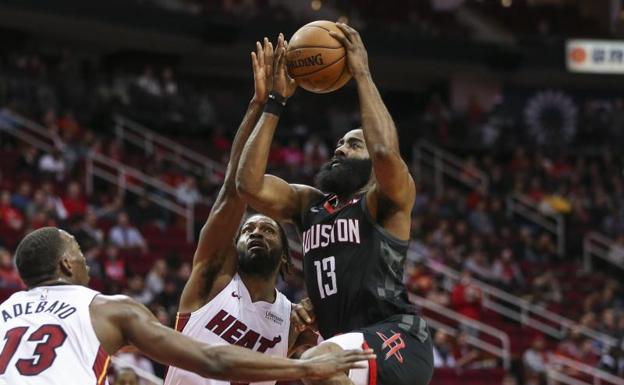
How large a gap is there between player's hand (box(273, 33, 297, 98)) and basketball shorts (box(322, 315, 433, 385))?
4.12 ft

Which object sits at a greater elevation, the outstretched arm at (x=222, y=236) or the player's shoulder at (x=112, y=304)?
the player's shoulder at (x=112, y=304)

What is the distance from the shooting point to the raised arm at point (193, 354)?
4.36 metres

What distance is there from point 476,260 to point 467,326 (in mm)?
2707

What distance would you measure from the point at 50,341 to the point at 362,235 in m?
1.66

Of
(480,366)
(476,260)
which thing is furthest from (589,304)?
(480,366)

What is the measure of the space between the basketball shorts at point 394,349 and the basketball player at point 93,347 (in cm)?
59

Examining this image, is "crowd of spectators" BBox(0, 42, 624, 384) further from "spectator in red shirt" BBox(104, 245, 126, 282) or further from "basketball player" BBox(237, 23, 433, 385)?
"basketball player" BBox(237, 23, 433, 385)

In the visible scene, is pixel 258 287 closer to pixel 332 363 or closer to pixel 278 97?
pixel 278 97

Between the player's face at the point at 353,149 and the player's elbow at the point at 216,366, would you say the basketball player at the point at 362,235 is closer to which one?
the player's face at the point at 353,149

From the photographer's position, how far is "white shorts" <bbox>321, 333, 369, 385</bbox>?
16.3 ft

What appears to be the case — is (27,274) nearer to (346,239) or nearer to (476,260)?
(346,239)

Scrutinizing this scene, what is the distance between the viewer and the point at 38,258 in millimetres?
4586

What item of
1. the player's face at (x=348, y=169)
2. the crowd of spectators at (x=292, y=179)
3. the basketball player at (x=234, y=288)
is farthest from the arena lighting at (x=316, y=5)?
the player's face at (x=348, y=169)

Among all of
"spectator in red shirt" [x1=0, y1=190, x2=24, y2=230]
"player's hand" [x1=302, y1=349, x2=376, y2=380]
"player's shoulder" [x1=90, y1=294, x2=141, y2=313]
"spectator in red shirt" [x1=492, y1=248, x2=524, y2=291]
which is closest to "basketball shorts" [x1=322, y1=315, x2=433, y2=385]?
"player's hand" [x1=302, y1=349, x2=376, y2=380]
